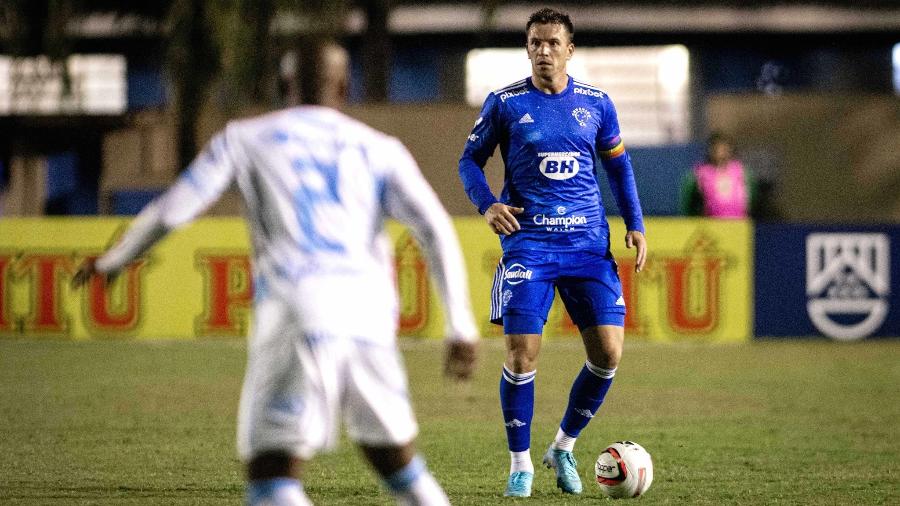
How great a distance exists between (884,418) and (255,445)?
23.0 feet

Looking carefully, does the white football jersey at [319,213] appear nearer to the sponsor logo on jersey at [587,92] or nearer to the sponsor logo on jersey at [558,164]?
the sponsor logo on jersey at [558,164]

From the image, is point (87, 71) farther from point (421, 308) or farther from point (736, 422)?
point (736, 422)

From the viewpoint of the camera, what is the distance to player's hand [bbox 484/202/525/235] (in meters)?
7.16

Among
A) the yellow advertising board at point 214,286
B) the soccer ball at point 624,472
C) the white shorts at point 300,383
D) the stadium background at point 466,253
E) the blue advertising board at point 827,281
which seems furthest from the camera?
the blue advertising board at point 827,281

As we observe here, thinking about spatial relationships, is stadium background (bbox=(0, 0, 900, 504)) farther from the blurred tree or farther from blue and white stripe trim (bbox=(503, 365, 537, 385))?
blue and white stripe trim (bbox=(503, 365, 537, 385))

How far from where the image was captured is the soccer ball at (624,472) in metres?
7.07

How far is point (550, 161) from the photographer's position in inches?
287

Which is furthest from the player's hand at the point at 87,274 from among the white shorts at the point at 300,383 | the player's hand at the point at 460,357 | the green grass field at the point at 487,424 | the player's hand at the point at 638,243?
the player's hand at the point at 638,243

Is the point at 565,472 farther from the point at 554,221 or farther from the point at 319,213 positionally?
the point at 319,213

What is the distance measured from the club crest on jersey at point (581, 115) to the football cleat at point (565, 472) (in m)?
1.57

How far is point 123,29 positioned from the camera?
26250 millimetres

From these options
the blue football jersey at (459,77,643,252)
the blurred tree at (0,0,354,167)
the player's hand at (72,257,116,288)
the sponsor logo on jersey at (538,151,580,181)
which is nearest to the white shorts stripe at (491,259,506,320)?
the blue football jersey at (459,77,643,252)

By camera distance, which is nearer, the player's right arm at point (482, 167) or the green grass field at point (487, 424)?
the player's right arm at point (482, 167)

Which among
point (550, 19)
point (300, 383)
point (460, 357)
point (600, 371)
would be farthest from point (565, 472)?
point (300, 383)
